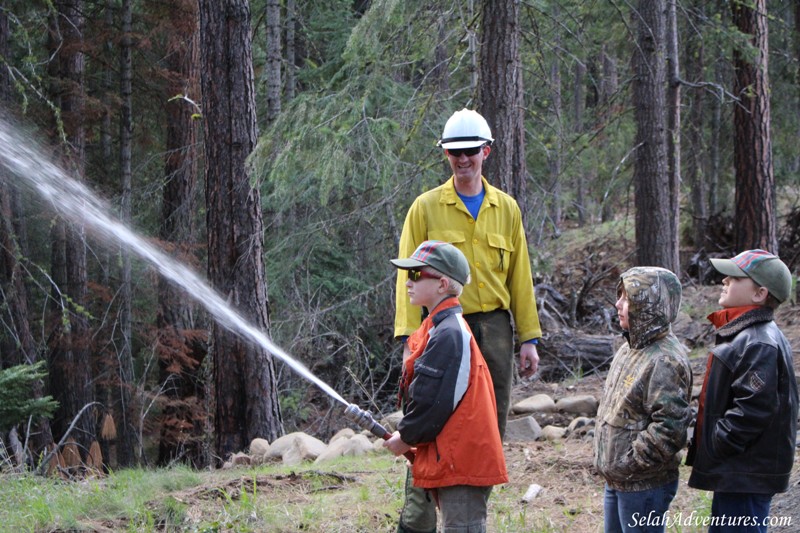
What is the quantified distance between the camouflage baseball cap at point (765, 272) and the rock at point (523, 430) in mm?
4278

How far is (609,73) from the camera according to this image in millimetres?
26375

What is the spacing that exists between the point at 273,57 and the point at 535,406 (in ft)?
20.7

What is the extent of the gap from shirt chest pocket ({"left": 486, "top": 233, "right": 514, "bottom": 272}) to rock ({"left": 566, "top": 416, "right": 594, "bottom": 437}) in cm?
347

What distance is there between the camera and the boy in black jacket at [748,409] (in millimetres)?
3559

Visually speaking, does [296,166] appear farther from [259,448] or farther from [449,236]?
[449,236]

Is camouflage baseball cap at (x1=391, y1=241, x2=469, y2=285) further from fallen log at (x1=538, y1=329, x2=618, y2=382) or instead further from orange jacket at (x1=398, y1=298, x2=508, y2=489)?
fallen log at (x1=538, y1=329, x2=618, y2=382)

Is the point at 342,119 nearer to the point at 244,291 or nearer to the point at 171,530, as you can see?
the point at 244,291

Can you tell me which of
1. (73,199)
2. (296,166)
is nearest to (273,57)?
(296,166)

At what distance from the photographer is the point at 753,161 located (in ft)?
44.9

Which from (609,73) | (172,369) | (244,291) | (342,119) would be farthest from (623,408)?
(609,73)

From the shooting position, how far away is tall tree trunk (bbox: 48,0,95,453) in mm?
13805

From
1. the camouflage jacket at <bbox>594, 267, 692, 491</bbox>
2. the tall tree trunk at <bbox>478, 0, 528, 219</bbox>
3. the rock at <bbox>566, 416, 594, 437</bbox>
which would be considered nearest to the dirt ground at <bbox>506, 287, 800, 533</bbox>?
the rock at <bbox>566, 416, 594, 437</bbox>

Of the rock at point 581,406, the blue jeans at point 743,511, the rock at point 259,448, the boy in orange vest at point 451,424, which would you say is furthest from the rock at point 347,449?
the blue jeans at point 743,511

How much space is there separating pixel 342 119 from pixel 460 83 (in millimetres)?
6510
